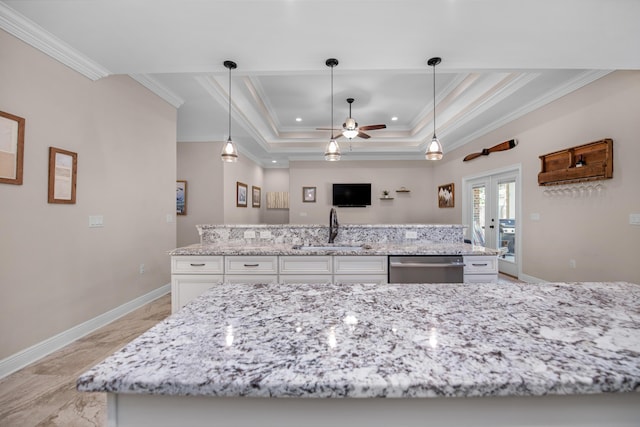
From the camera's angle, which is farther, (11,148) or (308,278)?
(308,278)

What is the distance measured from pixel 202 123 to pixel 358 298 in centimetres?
459

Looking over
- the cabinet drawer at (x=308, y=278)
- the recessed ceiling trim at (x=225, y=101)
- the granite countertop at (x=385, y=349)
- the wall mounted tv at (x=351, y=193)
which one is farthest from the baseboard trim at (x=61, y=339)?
the wall mounted tv at (x=351, y=193)

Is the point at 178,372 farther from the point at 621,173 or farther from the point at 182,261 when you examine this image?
the point at 621,173

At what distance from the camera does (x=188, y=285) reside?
92.1 inches

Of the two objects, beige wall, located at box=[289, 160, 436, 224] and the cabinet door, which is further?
beige wall, located at box=[289, 160, 436, 224]

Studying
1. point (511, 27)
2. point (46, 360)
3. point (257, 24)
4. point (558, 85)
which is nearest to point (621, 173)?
point (558, 85)

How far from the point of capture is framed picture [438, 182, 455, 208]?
243 inches

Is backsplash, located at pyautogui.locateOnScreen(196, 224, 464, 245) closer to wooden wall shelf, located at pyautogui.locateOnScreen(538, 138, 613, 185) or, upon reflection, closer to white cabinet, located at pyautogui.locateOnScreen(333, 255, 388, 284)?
white cabinet, located at pyautogui.locateOnScreen(333, 255, 388, 284)

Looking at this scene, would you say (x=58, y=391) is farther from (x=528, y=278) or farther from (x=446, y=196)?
(x=446, y=196)

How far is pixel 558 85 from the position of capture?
332 centimetres

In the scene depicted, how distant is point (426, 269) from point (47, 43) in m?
3.57

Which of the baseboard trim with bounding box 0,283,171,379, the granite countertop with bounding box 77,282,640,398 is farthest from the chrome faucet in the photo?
the baseboard trim with bounding box 0,283,171,379

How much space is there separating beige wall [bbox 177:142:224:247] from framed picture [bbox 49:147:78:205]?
2.77 meters

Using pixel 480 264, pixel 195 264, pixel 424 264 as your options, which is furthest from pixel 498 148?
pixel 195 264
